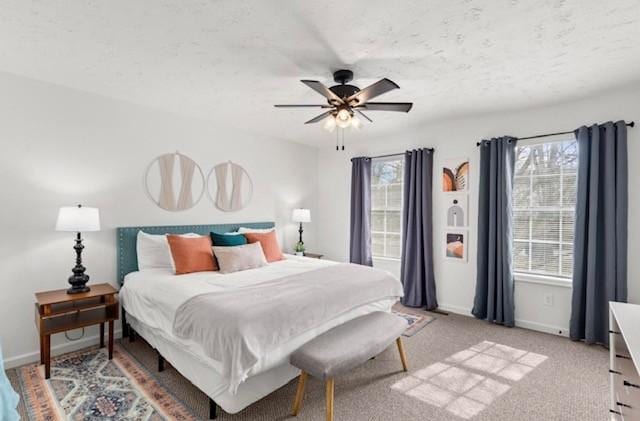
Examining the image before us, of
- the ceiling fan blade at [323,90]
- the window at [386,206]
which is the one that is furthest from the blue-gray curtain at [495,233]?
the ceiling fan blade at [323,90]

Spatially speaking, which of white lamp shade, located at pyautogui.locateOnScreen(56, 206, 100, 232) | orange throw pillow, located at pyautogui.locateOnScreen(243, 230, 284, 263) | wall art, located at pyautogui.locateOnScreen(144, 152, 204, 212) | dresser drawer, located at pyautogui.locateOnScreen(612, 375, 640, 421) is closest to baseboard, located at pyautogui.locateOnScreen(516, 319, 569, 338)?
dresser drawer, located at pyautogui.locateOnScreen(612, 375, 640, 421)

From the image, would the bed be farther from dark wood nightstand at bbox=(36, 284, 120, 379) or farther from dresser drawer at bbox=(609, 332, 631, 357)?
dresser drawer at bbox=(609, 332, 631, 357)

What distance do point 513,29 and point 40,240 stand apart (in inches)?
159

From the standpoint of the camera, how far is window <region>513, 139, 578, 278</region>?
3348mm

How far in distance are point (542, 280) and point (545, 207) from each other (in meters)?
0.80

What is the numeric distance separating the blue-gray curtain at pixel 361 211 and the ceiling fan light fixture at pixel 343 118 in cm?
229

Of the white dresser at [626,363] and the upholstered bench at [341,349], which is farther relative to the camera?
the upholstered bench at [341,349]

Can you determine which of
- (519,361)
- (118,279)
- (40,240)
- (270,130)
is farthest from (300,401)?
(270,130)

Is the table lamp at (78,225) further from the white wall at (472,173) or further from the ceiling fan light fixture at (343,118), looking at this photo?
the white wall at (472,173)

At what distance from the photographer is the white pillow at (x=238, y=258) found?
3150 mm

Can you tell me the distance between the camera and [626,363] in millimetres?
1503

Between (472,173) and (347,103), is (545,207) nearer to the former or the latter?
(472,173)

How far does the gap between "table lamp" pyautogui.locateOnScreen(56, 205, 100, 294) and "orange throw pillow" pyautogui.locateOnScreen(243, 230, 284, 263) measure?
1.57 m

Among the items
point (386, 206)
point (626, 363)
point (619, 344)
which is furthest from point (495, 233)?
point (626, 363)
